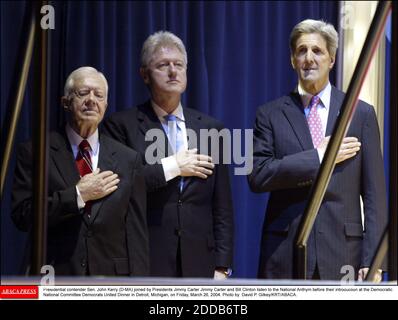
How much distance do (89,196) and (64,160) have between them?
0.51 feet

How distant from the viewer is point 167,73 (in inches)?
116

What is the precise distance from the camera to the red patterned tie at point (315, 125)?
2932mm

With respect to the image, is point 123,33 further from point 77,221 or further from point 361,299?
point 361,299

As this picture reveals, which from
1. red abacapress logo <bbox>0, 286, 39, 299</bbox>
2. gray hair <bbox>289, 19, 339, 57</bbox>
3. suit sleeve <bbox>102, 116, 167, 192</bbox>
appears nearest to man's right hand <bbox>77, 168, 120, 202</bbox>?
suit sleeve <bbox>102, 116, 167, 192</bbox>

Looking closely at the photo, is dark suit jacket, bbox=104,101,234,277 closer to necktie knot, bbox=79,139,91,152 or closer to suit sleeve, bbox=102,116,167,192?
suit sleeve, bbox=102,116,167,192

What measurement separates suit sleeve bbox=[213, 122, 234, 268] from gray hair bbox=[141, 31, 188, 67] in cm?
46

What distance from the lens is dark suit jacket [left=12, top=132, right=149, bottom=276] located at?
2.73 m

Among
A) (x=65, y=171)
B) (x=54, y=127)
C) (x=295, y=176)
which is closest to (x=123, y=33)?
(x=54, y=127)

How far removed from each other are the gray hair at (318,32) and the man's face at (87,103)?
2.51 feet

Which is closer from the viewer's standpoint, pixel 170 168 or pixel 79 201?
pixel 79 201

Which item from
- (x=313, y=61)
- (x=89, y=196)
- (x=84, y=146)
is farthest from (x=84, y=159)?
(x=313, y=61)

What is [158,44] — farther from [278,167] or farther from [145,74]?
[278,167]

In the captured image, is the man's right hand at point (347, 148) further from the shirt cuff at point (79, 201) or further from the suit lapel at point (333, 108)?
the shirt cuff at point (79, 201)

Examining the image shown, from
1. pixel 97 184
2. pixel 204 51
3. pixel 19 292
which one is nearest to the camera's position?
pixel 19 292
